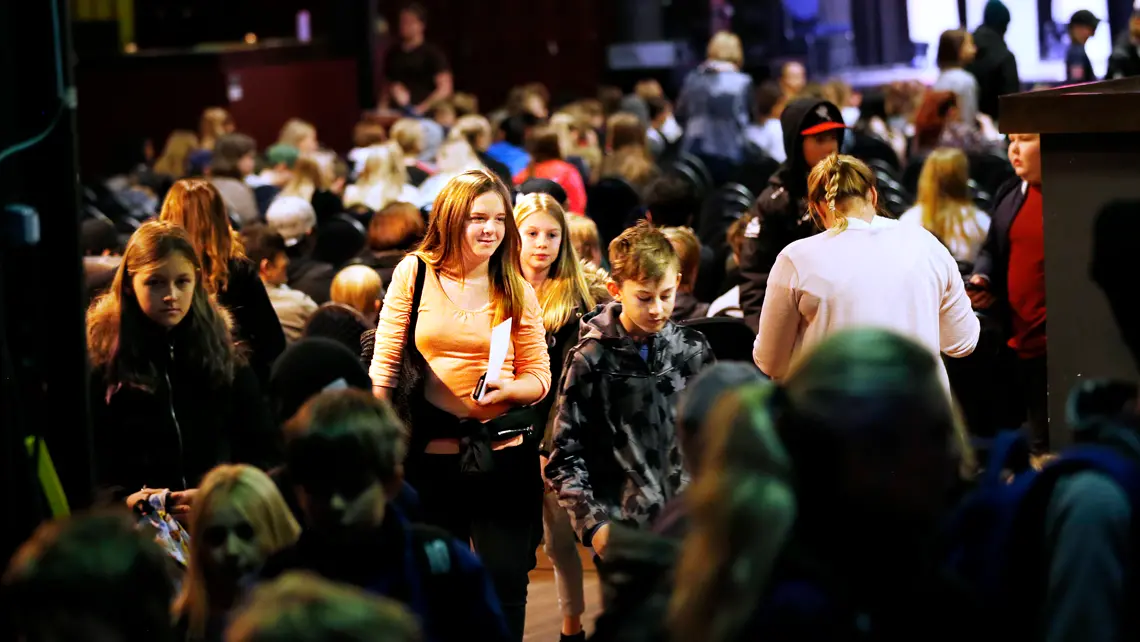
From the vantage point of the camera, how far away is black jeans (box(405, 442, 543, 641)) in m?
4.61

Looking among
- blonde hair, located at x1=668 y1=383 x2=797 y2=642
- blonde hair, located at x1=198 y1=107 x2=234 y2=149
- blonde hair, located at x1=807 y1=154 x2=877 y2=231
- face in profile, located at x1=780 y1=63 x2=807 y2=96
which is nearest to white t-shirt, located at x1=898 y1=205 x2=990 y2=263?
blonde hair, located at x1=807 y1=154 x2=877 y2=231

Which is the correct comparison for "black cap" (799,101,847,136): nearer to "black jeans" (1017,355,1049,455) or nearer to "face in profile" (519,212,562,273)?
"black jeans" (1017,355,1049,455)

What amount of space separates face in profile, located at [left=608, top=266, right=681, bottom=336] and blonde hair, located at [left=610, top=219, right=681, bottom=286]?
0.06ft

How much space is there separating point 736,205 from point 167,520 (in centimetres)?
548

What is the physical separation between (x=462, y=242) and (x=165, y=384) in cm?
90

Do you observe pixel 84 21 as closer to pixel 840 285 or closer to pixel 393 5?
pixel 393 5

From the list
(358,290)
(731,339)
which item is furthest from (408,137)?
(731,339)

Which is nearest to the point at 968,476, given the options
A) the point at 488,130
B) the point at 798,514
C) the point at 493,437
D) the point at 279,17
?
the point at 798,514

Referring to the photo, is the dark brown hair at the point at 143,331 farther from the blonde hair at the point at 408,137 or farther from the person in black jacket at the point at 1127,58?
the person in black jacket at the point at 1127,58

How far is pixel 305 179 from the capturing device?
32.2ft

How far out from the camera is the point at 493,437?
182 inches

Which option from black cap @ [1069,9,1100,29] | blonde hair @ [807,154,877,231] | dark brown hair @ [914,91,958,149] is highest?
black cap @ [1069,9,1100,29]

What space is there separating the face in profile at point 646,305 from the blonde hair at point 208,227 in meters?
1.46

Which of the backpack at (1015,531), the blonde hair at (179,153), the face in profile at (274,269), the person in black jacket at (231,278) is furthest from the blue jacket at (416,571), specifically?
the blonde hair at (179,153)
